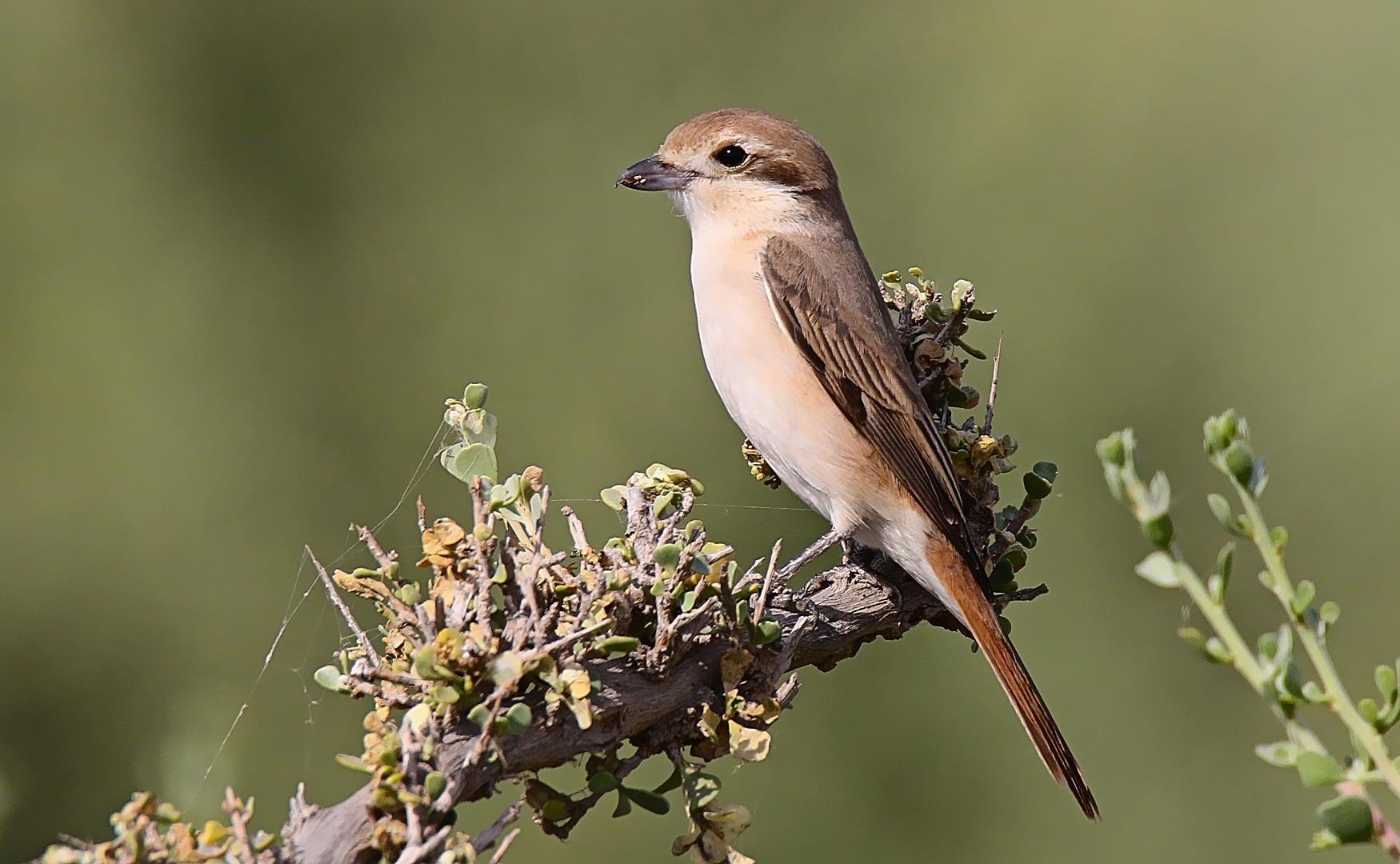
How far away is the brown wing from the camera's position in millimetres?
2396

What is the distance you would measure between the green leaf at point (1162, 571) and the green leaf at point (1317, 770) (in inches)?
5.4

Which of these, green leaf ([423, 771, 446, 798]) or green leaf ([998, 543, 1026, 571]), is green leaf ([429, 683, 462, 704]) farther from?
green leaf ([998, 543, 1026, 571])

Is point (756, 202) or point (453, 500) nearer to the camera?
point (756, 202)

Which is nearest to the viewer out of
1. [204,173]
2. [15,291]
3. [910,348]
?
Result: [910,348]

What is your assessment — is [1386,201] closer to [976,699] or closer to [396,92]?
[976,699]

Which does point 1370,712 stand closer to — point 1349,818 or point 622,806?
point 1349,818

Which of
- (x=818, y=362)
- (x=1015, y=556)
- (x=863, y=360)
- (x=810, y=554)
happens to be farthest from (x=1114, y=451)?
(x=818, y=362)

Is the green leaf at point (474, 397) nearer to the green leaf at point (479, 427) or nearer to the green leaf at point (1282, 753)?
the green leaf at point (479, 427)

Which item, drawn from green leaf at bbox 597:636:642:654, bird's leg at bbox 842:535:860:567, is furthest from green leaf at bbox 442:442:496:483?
bird's leg at bbox 842:535:860:567

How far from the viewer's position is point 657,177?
304 centimetres

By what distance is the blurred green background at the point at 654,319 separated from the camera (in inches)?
165

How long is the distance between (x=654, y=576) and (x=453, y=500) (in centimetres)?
286

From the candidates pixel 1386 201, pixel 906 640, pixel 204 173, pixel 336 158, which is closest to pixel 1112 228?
pixel 1386 201

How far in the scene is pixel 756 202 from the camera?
3041mm
